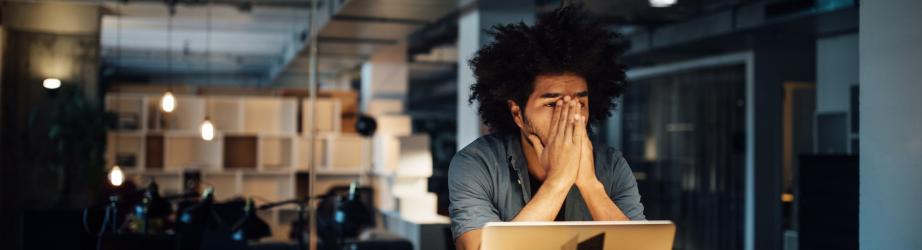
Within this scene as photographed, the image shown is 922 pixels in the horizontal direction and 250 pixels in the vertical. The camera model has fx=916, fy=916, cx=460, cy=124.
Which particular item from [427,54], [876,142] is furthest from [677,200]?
[876,142]

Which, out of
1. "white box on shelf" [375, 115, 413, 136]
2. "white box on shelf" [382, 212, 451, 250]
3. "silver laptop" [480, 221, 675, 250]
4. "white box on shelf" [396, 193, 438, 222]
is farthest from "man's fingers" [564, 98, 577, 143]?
"white box on shelf" [375, 115, 413, 136]

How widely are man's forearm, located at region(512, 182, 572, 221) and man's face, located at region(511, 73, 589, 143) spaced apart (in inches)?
6.4

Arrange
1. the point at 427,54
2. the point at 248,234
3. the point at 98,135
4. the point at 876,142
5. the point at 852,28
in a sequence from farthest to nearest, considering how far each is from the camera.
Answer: the point at 427,54
the point at 98,135
the point at 852,28
the point at 248,234
the point at 876,142

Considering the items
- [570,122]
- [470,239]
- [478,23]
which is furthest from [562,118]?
[478,23]

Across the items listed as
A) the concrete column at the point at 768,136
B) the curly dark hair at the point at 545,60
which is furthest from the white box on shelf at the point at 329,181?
the curly dark hair at the point at 545,60

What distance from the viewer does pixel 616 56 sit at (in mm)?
2416

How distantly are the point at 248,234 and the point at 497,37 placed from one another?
11.0 feet

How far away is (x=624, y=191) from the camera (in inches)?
91.8

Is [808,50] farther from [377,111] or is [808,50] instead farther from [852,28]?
[377,111]

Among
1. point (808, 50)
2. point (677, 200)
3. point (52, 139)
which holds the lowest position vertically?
point (677, 200)

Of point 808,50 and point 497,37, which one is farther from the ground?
point 808,50

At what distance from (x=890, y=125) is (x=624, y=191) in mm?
1675

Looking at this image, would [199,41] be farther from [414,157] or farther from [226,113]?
[414,157]

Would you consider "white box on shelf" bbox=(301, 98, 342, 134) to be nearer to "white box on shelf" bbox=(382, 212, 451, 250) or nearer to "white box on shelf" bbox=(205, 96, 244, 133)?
"white box on shelf" bbox=(205, 96, 244, 133)
